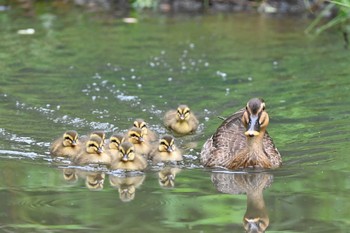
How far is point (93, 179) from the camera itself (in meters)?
8.68

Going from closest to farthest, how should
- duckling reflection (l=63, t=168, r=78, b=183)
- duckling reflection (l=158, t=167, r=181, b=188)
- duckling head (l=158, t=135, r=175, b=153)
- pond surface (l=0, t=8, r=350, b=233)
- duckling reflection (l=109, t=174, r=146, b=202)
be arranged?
pond surface (l=0, t=8, r=350, b=233) < duckling reflection (l=109, t=174, r=146, b=202) < duckling reflection (l=158, t=167, r=181, b=188) < duckling reflection (l=63, t=168, r=78, b=183) < duckling head (l=158, t=135, r=175, b=153)

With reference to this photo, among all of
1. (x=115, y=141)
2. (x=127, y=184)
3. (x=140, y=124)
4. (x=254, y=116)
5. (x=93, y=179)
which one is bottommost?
(x=140, y=124)

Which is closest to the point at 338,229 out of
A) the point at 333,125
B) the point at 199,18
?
the point at 333,125

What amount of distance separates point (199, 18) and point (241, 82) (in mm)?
4737

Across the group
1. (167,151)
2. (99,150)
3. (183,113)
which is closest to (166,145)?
(167,151)

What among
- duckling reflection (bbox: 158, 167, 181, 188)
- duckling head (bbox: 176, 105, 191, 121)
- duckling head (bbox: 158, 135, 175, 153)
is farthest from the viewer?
duckling head (bbox: 176, 105, 191, 121)

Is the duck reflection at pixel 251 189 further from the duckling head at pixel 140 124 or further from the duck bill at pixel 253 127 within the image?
the duckling head at pixel 140 124

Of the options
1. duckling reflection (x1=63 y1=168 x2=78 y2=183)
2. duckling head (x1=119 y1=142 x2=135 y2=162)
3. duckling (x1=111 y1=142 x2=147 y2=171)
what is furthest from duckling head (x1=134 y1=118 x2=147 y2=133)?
duckling reflection (x1=63 y1=168 x2=78 y2=183)

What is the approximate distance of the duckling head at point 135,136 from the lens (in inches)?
387

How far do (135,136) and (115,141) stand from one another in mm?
318

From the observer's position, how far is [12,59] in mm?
13609

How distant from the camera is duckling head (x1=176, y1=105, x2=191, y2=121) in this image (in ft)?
34.7

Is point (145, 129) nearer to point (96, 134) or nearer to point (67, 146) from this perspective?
point (96, 134)

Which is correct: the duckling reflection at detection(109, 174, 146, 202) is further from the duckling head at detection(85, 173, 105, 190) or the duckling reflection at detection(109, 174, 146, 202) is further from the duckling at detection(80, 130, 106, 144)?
the duckling at detection(80, 130, 106, 144)
